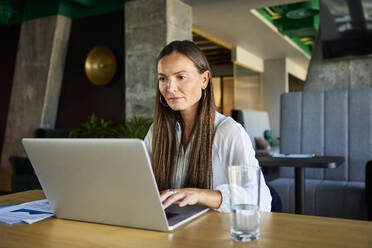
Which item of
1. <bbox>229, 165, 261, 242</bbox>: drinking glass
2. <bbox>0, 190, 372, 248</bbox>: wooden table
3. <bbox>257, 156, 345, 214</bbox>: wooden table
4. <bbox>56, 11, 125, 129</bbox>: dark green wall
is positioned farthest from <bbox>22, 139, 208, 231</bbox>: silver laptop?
<bbox>56, 11, 125, 129</bbox>: dark green wall

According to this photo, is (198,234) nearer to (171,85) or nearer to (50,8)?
(171,85)

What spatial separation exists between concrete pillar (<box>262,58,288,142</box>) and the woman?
28.6ft

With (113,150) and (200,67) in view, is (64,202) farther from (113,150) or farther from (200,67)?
(200,67)

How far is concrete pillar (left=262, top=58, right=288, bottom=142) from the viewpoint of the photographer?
9719mm

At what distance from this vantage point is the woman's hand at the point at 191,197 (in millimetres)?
842

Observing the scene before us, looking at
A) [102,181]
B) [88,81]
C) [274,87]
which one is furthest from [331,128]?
[274,87]

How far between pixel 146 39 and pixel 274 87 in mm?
5928

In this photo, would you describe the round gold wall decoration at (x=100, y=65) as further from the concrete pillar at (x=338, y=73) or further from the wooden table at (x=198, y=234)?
the wooden table at (x=198, y=234)

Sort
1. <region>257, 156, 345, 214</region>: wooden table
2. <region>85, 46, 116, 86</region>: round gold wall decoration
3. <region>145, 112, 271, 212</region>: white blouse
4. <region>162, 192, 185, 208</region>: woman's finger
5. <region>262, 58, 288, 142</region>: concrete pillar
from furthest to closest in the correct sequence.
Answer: <region>262, 58, 288, 142</region>: concrete pillar < <region>85, 46, 116, 86</region>: round gold wall decoration < <region>257, 156, 345, 214</region>: wooden table < <region>145, 112, 271, 212</region>: white blouse < <region>162, 192, 185, 208</region>: woman's finger

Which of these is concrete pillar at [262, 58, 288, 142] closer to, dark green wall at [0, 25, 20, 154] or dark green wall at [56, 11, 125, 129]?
dark green wall at [56, 11, 125, 129]

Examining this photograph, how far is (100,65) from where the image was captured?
17.4ft

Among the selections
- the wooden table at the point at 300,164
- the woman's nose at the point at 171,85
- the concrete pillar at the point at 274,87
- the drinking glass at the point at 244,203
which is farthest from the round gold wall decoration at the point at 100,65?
the concrete pillar at the point at 274,87

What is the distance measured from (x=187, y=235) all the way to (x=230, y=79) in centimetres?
1052

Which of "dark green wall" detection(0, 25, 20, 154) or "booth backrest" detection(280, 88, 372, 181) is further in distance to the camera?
"dark green wall" detection(0, 25, 20, 154)
